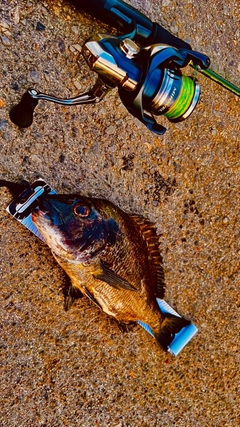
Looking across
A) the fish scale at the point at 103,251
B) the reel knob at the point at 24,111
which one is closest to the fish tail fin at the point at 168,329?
the fish scale at the point at 103,251

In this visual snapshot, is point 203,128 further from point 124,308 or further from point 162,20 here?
point 124,308

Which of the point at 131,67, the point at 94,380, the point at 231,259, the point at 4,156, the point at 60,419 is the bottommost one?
the point at 60,419

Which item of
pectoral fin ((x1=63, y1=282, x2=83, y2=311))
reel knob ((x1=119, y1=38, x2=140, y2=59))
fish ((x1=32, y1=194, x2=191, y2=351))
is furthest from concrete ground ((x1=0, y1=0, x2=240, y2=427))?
reel knob ((x1=119, y1=38, x2=140, y2=59))

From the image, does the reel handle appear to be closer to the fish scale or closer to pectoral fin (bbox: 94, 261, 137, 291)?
the fish scale

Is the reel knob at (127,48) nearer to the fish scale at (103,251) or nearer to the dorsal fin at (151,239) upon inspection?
the fish scale at (103,251)

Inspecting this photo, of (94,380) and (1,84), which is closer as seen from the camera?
(1,84)

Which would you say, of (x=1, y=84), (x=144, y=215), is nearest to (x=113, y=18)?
(x=1, y=84)

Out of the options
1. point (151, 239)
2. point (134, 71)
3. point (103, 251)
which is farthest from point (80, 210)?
point (134, 71)

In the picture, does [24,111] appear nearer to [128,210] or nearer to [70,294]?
[128,210]
